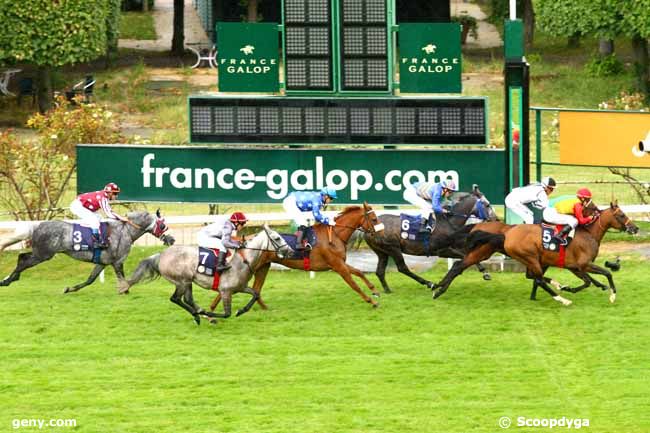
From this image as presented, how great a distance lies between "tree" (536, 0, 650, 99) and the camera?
122ft

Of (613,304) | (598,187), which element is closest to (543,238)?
(613,304)

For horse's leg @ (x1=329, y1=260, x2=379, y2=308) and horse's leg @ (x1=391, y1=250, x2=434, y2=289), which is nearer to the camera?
horse's leg @ (x1=329, y1=260, x2=379, y2=308)

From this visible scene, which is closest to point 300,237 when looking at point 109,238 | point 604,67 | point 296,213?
point 296,213

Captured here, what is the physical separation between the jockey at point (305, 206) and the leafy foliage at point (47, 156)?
5209 mm

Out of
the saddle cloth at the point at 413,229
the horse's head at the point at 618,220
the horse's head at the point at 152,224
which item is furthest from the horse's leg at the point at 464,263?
the horse's head at the point at 152,224

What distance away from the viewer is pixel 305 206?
2073 cm

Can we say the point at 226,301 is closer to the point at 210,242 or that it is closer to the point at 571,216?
the point at 210,242

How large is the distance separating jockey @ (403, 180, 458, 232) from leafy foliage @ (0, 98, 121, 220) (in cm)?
569

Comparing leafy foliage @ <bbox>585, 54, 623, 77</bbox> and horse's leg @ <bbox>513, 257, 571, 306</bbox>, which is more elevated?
leafy foliage @ <bbox>585, 54, 623, 77</bbox>

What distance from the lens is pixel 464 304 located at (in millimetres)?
21031

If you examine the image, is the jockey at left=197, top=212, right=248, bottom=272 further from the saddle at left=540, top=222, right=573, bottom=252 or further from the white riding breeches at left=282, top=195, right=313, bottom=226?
the saddle at left=540, top=222, right=573, bottom=252

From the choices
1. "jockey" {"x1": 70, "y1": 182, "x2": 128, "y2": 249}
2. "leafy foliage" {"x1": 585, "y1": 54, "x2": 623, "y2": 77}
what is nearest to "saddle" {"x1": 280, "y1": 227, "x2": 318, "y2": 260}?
"jockey" {"x1": 70, "y1": 182, "x2": 128, "y2": 249}

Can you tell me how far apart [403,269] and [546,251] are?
84.5 inches

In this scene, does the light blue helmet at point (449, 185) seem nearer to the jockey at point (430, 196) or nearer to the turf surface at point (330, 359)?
the jockey at point (430, 196)
